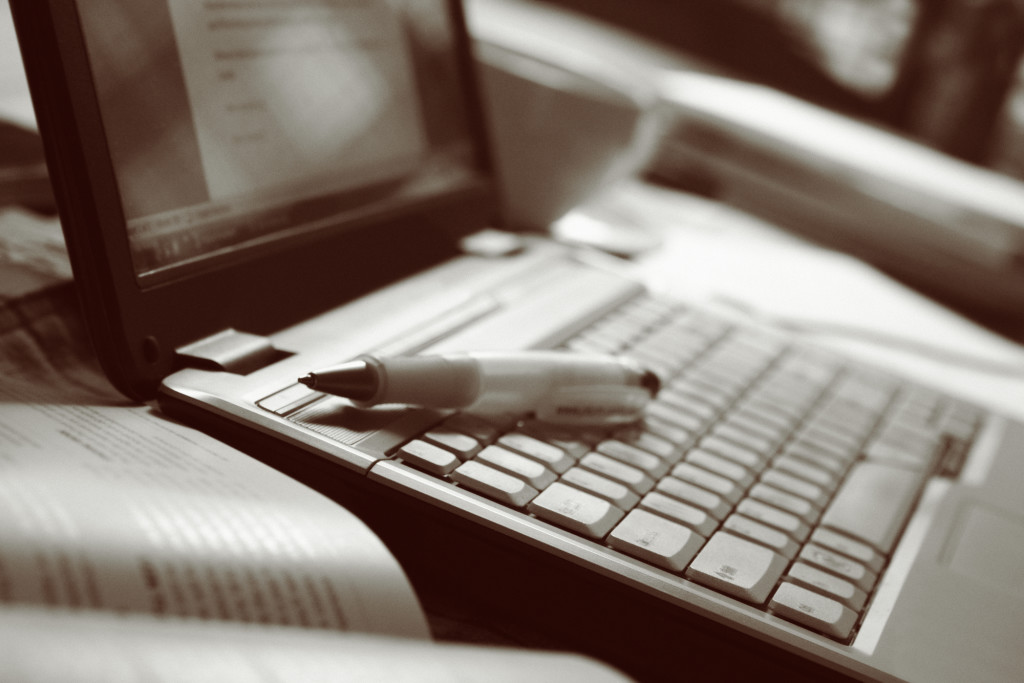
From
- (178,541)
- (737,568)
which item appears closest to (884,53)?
(737,568)

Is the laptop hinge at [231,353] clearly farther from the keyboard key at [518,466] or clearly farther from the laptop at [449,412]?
the keyboard key at [518,466]

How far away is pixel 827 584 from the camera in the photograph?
34 centimetres

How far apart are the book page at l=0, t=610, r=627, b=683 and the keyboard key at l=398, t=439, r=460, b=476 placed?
0.10 meters

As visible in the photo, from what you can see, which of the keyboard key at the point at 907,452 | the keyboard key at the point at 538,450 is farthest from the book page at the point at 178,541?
the keyboard key at the point at 907,452

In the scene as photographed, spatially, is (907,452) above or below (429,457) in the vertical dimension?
below

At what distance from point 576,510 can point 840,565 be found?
5.1 inches

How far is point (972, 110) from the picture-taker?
1.34 meters

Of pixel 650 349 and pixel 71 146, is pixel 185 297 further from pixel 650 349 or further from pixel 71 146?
pixel 650 349

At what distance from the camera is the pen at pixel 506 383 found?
352mm

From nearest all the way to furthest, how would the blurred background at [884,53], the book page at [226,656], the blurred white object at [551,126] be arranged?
the book page at [226,656] → the blurred white object at [551,126] → the blurred background at [884,53]

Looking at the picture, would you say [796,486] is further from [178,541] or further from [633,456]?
[178,541]

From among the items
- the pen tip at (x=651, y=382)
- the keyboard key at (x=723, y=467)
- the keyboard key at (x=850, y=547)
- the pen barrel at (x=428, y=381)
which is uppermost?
the pen barrel at (x=428, y=381)

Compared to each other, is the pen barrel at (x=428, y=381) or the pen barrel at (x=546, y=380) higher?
the pen barrel at (x=428, y=381)

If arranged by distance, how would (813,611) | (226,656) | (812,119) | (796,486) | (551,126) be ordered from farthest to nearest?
(812,119) → (551,126) → (796,486) → (813,611) → (226,656)
